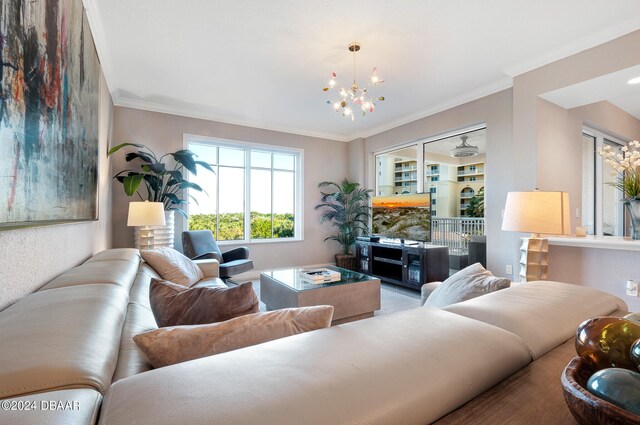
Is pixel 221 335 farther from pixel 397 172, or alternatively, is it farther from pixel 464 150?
pixel 397 172

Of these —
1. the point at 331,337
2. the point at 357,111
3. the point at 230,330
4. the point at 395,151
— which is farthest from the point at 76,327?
the point at 395,151

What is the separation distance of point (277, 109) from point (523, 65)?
3159 mm

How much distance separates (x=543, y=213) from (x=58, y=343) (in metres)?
2.58

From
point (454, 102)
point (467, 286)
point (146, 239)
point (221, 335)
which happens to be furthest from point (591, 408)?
point (454, 102)

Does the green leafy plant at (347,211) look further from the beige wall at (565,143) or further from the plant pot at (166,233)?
the beige wall at (565,143)

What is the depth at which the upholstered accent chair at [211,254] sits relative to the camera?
3.77 metres

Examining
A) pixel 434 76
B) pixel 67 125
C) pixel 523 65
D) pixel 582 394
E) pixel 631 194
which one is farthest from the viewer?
pixel 434 76

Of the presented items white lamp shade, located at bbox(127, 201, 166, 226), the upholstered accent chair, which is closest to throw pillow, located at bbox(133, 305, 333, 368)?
white lamp shade, located at bbox(127, 201, 166, 226)

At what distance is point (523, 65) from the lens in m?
3.08

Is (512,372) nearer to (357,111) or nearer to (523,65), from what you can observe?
(523,65)

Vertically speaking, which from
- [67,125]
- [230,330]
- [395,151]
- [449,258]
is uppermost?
[395,151]

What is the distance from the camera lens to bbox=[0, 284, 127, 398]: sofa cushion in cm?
59

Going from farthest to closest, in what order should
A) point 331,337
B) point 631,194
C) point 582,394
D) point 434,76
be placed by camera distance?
point 434,76 < point 631,194 < point 331,337 < point 582,394

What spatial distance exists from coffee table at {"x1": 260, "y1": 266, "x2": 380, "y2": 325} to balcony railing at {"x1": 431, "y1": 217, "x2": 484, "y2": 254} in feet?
7.33
